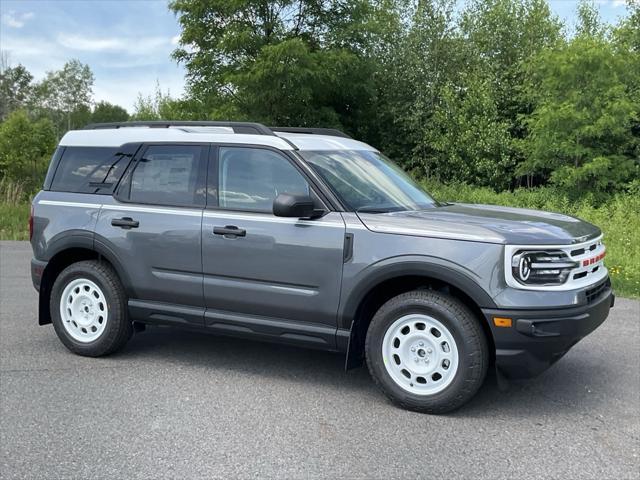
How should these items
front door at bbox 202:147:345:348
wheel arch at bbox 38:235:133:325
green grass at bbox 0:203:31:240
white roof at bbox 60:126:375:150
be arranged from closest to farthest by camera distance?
front door at bbox 202:147:345:348 < white roof at bbox 60:126:375:150 < wheel arch at bbox 38:235:133:325 < green grass at bbox 0:203:31:240

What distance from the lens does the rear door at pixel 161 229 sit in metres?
5.07

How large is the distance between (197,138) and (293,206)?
1280 millimetres

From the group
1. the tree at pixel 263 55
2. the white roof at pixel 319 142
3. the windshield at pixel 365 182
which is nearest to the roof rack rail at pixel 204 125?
the white roof at pixel 319 142

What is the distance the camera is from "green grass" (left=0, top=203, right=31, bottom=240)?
15.3m

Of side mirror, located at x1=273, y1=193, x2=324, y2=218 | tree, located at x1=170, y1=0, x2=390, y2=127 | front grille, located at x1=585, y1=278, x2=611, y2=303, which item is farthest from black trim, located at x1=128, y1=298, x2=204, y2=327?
tree, located at x1=170, y1=0, x2=390, y2=127

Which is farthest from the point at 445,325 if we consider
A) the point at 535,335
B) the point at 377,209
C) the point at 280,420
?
the point at 280,420

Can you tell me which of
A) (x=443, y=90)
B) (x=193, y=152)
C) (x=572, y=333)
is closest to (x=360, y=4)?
(x=443, y=90)

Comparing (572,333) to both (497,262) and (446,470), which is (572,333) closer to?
(497,262)

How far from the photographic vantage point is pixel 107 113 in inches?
3617

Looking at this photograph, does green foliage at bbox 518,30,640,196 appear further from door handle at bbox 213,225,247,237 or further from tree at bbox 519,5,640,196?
door handle at bbox 213,225,247,237

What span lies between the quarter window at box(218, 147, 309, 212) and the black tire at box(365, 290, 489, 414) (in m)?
1.09

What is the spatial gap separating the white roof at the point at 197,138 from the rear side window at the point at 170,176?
102 mm

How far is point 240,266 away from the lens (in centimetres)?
484

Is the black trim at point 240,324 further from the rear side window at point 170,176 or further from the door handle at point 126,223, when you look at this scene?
the rear side window at point 170,176
